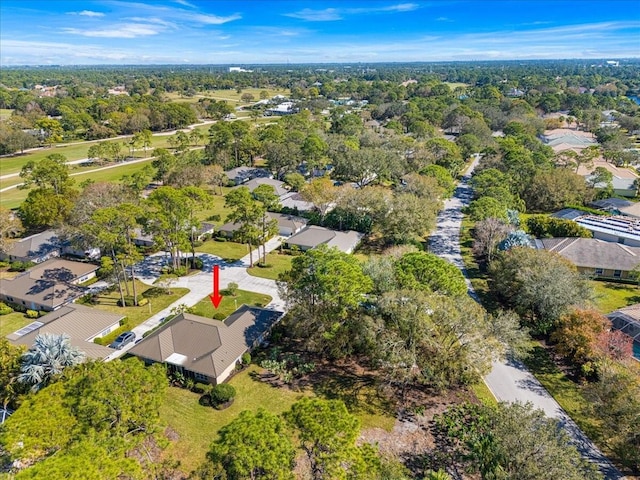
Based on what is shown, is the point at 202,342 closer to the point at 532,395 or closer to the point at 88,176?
the point at 532,395

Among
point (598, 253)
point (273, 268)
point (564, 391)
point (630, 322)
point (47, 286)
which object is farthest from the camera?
point (273, 268)

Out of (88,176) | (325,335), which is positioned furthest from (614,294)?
(88,176)

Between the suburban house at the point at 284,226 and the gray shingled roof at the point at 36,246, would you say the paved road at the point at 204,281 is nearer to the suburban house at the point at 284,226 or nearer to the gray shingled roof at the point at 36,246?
the suburban house at the point at 284,226

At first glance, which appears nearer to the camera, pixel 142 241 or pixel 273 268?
pixel 273 268

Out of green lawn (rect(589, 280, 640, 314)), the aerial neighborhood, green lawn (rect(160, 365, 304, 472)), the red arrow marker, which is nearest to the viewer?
the aerial neighborhood

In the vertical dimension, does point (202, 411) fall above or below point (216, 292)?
below

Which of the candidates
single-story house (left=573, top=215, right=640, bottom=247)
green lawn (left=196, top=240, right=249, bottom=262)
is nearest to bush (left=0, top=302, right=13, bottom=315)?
green lawn (left=196, top=240, right=249, bottom=262)

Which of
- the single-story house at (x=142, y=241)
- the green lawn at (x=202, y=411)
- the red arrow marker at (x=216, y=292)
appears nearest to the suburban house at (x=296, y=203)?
the single-story house at (x=142, y=241)

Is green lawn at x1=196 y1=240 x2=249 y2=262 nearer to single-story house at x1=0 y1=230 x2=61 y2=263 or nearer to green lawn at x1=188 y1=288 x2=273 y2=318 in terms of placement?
green lawn at x1=188 y1=288 x2=273 y2=318
